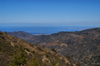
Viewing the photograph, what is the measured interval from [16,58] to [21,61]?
1.40 ft

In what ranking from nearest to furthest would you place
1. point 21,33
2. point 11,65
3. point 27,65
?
1. point 11,65
2. point 27,65
3. point 21,33

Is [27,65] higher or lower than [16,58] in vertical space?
lower

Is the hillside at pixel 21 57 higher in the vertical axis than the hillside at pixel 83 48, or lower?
higher

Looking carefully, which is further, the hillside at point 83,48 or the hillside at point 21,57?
the hillside at point 83,48

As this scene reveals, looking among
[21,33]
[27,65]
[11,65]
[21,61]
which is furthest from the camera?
[21,33]

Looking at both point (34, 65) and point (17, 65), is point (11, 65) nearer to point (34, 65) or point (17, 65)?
point (17, 65)

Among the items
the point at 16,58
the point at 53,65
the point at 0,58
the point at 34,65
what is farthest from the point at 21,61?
the point at 53,65

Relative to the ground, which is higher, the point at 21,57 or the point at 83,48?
the point at 21,57

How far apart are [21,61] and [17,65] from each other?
0.57 meters

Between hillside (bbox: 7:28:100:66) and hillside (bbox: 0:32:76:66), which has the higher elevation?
hillside (bbox: 0:32:76:66)

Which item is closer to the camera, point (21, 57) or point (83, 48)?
point (21, 57)

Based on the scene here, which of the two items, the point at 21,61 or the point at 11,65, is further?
the point at 21,61

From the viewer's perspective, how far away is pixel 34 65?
6.71 meters

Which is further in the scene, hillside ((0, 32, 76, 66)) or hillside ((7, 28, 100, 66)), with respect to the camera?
hillside ((7, 28, 100, 66))
